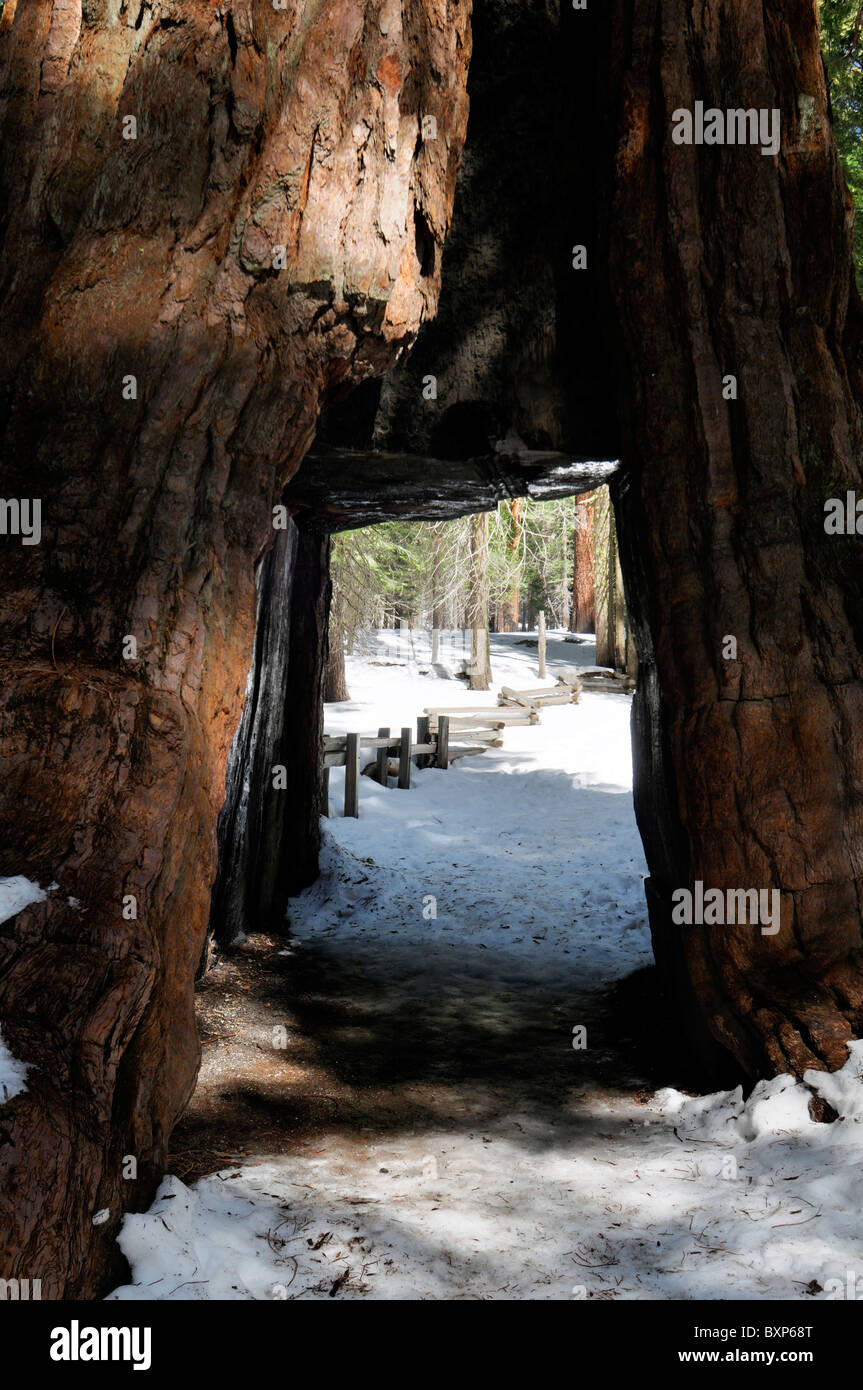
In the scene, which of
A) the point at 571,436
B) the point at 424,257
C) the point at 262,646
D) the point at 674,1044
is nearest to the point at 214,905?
the point at 262,646

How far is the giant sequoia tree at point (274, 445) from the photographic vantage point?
3490 millimetres

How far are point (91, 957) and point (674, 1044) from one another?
3.88 metres

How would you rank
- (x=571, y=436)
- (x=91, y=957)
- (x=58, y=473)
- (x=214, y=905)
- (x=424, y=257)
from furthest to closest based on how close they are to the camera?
(x=214, y=905)
(x=571, y=436)
(x=424, y=257)
(x=58, y=473)
(x=91, y=957)

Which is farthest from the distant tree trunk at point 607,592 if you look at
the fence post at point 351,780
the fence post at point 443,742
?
the fence post at point 351,780

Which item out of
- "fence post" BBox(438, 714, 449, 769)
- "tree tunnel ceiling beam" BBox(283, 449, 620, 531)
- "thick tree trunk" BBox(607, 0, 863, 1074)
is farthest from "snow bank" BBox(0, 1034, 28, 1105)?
"fence post" BBox(438, 714, 449, 769)

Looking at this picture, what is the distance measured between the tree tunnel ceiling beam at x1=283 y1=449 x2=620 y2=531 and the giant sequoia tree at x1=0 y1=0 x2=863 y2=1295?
919mm

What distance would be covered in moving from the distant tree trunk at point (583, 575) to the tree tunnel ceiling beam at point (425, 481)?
57.0 ft

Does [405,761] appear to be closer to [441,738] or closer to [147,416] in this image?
[441,738]

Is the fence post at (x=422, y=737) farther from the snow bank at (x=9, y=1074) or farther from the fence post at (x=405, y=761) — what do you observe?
the snow bank at (x=9, y=1074)


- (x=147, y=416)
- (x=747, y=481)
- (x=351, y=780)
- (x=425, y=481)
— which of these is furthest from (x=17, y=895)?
(x=351, y=780)

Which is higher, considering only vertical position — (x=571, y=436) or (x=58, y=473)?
(x=571, y=436)

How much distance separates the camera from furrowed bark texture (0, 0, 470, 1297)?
331 cm

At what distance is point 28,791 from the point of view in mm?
3500

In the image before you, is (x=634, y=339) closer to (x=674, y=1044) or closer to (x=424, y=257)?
(x=424, y=257)
